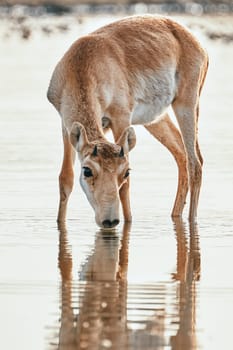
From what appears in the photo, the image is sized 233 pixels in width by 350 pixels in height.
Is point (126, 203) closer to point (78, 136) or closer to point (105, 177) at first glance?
point (78, 136)

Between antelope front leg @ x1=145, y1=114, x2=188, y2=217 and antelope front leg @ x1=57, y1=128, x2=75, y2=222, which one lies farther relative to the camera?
antelope front leg @ x1=145, y1=114, x2=188, y2=217

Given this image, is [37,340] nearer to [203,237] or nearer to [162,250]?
[162,250]

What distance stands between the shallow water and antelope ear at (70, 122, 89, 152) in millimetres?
858

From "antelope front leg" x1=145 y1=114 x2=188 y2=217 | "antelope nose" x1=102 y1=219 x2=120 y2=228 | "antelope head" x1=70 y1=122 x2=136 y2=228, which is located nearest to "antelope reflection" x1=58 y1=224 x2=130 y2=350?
"antelope nose" x1=102 y1=219 x2=120 y2=228

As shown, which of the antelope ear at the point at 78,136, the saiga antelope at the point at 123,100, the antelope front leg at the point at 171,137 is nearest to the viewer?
the saiga antelope at the point at 123,100

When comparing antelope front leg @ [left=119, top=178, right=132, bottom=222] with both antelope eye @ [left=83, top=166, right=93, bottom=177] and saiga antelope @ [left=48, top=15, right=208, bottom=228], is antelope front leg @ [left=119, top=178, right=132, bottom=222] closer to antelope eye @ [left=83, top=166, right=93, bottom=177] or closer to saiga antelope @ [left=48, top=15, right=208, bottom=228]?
saiga antelope @ [left=48, top=15, right=208, bottom=228]

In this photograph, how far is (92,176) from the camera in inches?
514

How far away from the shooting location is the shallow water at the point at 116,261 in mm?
9742

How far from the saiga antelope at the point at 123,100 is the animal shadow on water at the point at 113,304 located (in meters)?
0.55

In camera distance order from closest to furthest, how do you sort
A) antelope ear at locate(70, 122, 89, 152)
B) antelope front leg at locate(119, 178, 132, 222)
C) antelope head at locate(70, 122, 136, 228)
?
antelope head at locate(70, 122, 136, 228) < antelope ear at locate(70, 122, 89, 152) < antelope front leg at locate(119, 178, 132, 222)

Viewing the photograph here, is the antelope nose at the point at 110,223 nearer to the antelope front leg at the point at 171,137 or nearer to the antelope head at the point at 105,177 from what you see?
the antelope head at the point at 105,177

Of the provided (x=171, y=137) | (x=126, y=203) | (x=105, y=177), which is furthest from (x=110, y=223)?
(x=171, y=137)

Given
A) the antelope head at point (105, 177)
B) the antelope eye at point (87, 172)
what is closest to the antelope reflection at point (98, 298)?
the antelope head at point (105, 177)

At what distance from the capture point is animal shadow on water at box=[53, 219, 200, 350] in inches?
373
